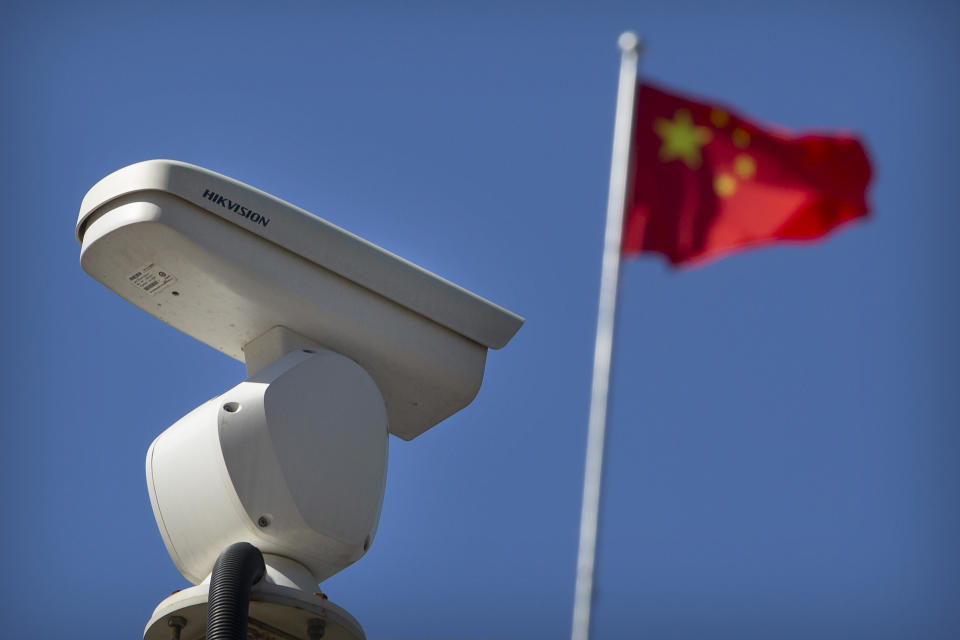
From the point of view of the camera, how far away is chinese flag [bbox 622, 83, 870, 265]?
24.5 ft

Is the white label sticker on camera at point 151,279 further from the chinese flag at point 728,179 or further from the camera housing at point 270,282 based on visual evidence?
the chinese flag at point 728,179

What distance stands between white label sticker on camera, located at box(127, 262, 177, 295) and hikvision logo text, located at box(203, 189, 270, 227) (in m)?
0.24

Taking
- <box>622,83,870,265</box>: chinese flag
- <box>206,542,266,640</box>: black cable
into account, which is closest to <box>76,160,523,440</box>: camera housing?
<box>206,542,266,640</box>: black cable

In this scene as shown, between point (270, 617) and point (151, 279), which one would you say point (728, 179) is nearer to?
point (151, 279)

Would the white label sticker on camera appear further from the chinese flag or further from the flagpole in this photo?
the chinese flag

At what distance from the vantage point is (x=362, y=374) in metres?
4.25

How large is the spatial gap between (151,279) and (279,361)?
1.41 ft

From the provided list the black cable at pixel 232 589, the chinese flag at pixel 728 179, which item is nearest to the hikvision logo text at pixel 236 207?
the black cable at pixel 232 589

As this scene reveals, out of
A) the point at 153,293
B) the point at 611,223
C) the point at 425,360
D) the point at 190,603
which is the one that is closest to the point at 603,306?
the point at 611,223

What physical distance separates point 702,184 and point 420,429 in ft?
11.3

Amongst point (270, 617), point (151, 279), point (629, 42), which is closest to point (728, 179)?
point (629, 42)

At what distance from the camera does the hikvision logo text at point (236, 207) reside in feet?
13.6

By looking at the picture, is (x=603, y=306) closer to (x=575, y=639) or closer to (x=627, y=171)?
(x=627, y=171)

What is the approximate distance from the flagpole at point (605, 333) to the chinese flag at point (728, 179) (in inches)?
12.5
